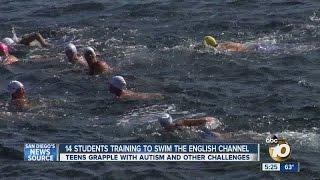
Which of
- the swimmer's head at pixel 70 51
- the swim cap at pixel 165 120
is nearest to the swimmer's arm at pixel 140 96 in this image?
the swim cap at pixel 165 120

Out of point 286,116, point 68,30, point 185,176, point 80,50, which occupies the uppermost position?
point 68,30

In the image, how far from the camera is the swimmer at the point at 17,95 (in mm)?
18172

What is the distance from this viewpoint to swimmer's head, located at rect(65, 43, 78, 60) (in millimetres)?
21156

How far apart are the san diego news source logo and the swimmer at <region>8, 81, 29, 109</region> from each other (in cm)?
647

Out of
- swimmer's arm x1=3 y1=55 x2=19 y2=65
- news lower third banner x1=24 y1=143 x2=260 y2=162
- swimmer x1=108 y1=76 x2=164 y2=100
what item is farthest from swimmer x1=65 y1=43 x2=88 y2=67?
news lower third banner x1=24 y1=143 x2=260 y2=162

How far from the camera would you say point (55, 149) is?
14758 mm

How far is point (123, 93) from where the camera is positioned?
1850 centimetres

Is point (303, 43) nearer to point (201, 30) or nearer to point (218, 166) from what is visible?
point (201, 30)

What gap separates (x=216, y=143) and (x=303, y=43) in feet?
25.4

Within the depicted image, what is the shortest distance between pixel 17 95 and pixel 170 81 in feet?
12.9

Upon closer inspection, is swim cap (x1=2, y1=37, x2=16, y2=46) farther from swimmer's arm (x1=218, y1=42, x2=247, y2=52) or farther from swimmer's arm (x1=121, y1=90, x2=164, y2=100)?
swimmer's arm (x1=218, y1=42, x2=247, y2=52)

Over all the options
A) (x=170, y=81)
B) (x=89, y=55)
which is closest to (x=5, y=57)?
A: (x=89, y=55)

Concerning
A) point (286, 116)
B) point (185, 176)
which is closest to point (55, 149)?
point (185, 176)

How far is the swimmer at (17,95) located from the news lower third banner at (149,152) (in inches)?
139
